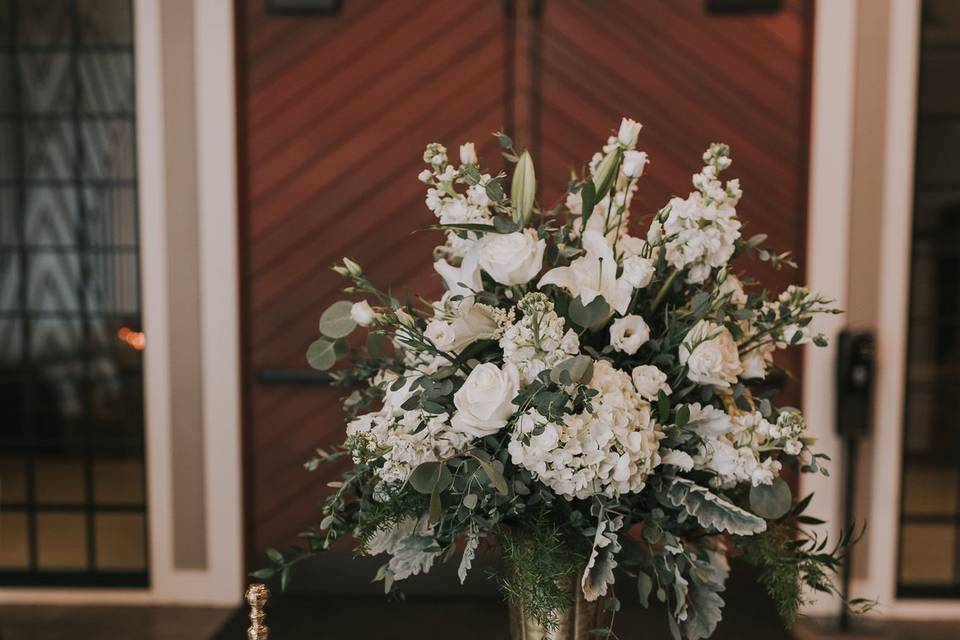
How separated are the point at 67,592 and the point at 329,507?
3310 millimetres

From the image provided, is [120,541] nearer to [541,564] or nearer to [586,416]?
[541,564]

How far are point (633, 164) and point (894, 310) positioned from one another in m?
2.78

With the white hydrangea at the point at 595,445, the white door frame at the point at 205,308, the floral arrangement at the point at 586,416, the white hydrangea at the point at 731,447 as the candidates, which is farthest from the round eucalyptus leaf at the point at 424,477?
the white door frame at the point at 205,308

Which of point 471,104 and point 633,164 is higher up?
point 471,104

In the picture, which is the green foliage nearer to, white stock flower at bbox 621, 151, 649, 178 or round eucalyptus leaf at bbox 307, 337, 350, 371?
round eucalyptus leaf at bbox 307, 337, 350, 371

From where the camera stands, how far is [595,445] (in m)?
1.08

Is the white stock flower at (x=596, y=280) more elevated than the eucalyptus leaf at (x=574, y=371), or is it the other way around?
the white stock flower at (x=596, y=280)

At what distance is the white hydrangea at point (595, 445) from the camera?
108 centimetres

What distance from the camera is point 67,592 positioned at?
12.5 feet

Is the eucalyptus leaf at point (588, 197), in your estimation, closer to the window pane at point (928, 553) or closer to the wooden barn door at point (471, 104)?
the wooden barn door at point (471, 104)

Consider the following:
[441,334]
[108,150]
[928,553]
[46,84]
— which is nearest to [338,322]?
[441,334]

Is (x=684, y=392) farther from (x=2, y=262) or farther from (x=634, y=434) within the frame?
(x=2, y=262)

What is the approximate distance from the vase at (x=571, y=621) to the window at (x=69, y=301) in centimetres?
307

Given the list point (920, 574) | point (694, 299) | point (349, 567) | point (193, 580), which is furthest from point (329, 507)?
point (920, 574)
